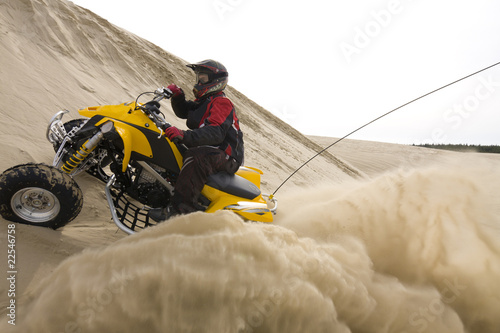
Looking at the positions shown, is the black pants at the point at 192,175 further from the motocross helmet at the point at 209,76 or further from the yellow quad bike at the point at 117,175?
the motocross helmet at the point at 209,76

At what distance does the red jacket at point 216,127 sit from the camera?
3133 millimetres

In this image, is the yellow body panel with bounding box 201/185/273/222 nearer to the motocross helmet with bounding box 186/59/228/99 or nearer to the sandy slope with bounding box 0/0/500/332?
the sandy slope with bounding box 0/0/500/332

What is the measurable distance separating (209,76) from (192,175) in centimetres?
105

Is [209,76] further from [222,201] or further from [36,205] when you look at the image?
[36,205]

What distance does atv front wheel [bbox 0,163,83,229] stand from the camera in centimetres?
272

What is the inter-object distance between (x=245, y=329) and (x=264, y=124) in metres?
12.7

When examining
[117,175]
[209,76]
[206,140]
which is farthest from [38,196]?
[209,76]

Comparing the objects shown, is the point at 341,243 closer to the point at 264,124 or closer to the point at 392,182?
the point at 392,182

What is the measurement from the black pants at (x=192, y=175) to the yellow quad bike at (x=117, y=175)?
144 millimetres

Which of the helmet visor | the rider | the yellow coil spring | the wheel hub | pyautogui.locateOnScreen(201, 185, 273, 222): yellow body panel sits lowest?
the wheel hub

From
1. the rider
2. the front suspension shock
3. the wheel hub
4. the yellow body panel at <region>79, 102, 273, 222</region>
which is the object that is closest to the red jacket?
the rider

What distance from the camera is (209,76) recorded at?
3.42 metres

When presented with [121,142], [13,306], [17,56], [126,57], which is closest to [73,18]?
[126,57]

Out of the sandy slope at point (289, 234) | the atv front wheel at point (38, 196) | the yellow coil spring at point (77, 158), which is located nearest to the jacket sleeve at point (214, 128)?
the sandy slope at point (289, 234)
